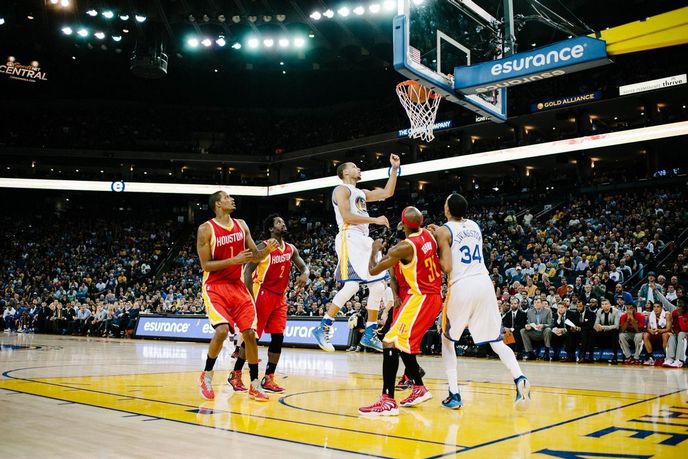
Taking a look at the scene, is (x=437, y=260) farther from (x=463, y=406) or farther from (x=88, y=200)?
(x=88, y=200)

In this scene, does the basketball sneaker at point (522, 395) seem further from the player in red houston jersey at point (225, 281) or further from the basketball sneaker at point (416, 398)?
the player in red houston jersey at point (225, 281)

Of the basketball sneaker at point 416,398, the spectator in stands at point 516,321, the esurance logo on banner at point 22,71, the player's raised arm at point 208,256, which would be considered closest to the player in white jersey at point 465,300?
the basketball sneaker at point 416,398

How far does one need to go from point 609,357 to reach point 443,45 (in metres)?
7.91

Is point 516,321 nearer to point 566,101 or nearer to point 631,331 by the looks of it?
point 631,331

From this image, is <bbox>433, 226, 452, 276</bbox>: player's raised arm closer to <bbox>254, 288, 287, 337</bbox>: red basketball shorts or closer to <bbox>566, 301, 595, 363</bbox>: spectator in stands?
<bbox>254, 288, 287, 337</bbox>: red basketball shorts

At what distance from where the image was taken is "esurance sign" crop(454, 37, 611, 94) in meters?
9.07

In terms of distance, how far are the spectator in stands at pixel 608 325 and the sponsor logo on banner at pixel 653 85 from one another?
1540 cm

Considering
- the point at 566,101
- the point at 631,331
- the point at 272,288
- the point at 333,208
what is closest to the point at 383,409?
the point at 272,288

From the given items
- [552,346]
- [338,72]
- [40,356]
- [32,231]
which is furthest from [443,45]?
[32,231]

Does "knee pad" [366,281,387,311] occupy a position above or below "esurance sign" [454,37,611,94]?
below

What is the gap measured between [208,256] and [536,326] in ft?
31.1

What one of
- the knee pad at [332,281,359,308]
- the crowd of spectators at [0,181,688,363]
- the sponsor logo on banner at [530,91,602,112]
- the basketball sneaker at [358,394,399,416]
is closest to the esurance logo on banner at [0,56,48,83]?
the crowd of spectators at [0,181,688,363]

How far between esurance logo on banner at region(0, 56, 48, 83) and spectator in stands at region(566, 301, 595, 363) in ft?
102

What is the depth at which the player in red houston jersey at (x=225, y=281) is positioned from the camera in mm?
5836
